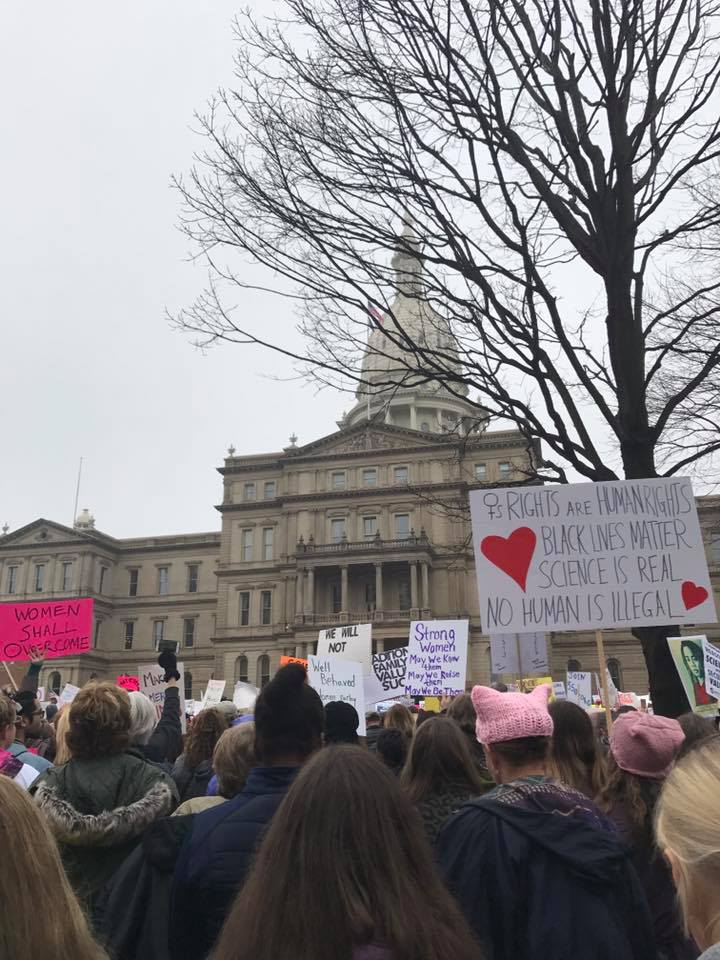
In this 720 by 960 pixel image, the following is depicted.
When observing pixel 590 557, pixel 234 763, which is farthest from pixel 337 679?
pixel 234 763

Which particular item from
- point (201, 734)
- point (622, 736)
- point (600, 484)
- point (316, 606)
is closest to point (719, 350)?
point (600, 484)

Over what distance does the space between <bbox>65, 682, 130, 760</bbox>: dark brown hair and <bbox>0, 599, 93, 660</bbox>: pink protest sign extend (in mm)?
9227

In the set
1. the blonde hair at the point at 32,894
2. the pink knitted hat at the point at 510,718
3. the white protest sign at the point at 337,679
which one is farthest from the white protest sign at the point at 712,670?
the blonde hair at the point at 32,894

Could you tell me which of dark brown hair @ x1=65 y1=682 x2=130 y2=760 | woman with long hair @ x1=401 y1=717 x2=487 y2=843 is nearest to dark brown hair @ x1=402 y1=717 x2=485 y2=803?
woman with long hair @ x1=401 y1=717 x2=487 y2=843

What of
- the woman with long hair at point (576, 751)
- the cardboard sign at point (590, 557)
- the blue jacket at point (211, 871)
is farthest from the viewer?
the cardboard sign at point (590, 557)

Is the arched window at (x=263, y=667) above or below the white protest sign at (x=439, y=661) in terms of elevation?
above

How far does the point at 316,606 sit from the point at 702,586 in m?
52.9

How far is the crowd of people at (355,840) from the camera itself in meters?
1.60

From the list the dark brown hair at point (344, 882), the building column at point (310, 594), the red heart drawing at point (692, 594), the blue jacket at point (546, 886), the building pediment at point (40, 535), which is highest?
the building pediment at point (40, 535)

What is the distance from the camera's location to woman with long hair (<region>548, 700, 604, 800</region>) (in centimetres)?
405

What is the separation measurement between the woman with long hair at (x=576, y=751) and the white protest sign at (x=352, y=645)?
9.85 m

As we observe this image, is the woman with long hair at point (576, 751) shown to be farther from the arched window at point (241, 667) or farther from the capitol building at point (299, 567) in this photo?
the arched window at point (241, 667)

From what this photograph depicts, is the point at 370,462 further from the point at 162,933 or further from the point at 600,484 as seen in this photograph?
the point at 162,933

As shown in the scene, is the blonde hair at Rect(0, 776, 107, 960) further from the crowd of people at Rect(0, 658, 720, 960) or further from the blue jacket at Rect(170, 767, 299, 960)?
the blue jacket at Rect(170, 767, 299, 960)
